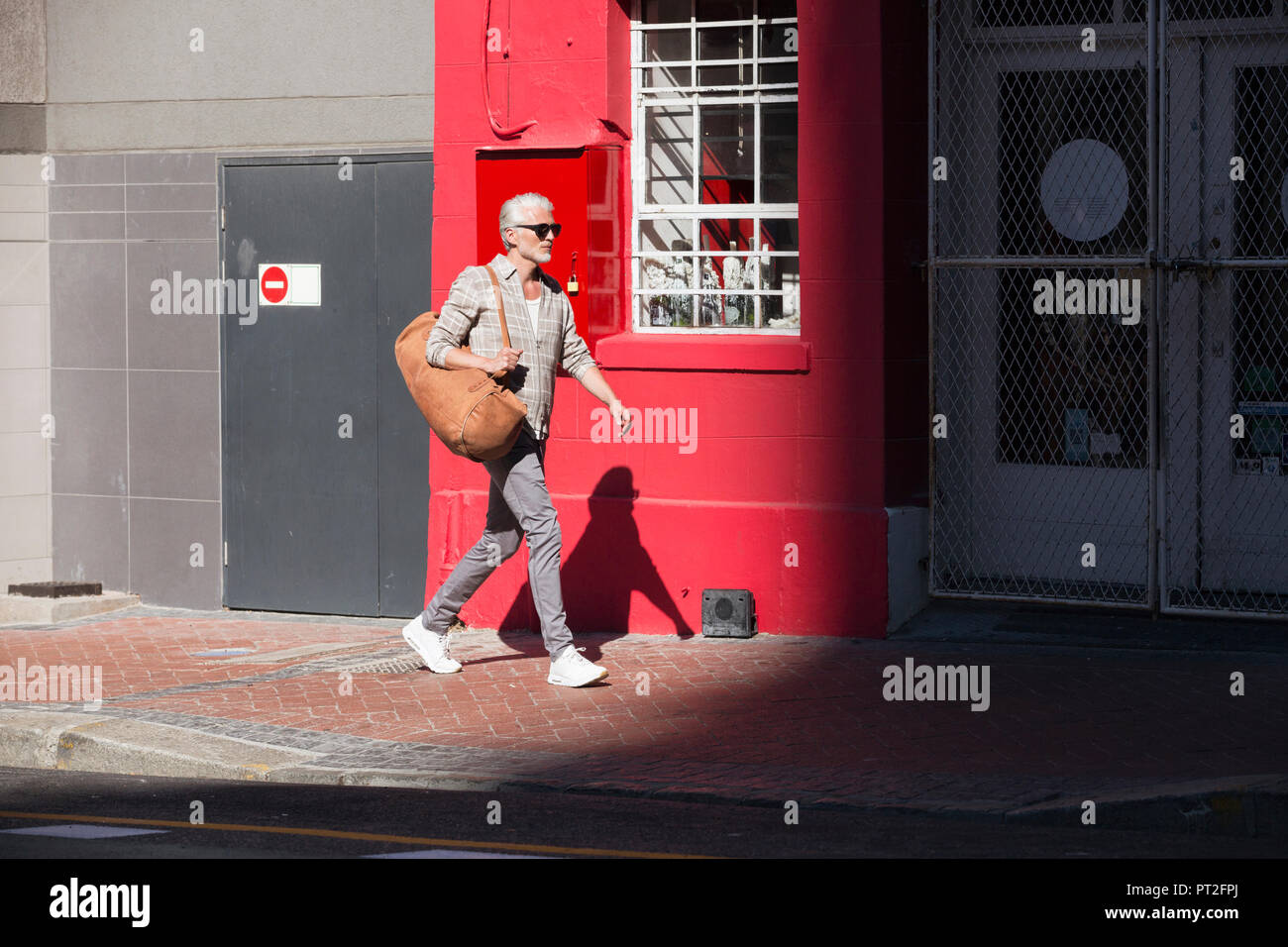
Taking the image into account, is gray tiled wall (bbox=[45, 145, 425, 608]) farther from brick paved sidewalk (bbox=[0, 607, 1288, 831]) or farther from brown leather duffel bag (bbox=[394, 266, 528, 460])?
brown leather duffel bag (bbox=[394, 266, 528, 460])

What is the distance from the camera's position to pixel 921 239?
421 inches

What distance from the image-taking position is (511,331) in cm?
919

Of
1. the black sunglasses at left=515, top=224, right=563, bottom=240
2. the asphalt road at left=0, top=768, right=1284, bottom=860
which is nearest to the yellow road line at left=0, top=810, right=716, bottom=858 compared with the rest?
the asphalt road at left=0, top=768, right=1284, bottom=860

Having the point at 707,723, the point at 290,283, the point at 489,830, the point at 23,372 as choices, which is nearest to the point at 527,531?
the point at 707,723

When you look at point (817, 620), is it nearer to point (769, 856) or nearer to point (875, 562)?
point (875, 562)

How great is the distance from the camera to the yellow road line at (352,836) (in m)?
6.39

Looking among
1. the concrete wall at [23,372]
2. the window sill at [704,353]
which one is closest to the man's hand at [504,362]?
the window sill at [704,353]

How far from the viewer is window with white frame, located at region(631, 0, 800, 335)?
1087 cm

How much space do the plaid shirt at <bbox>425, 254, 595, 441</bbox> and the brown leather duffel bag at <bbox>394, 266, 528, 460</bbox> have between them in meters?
0.04

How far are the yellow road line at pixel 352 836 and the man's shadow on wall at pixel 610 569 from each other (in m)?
4.21

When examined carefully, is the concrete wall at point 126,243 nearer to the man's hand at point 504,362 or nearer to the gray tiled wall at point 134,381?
the gray tiled wall at point 134,381

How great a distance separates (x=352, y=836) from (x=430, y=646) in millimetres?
3040

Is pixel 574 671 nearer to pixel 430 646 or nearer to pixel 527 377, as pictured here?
pixel 430 646

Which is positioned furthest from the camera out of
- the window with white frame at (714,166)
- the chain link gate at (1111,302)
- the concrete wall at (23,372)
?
the concrete wall at (23,372)
